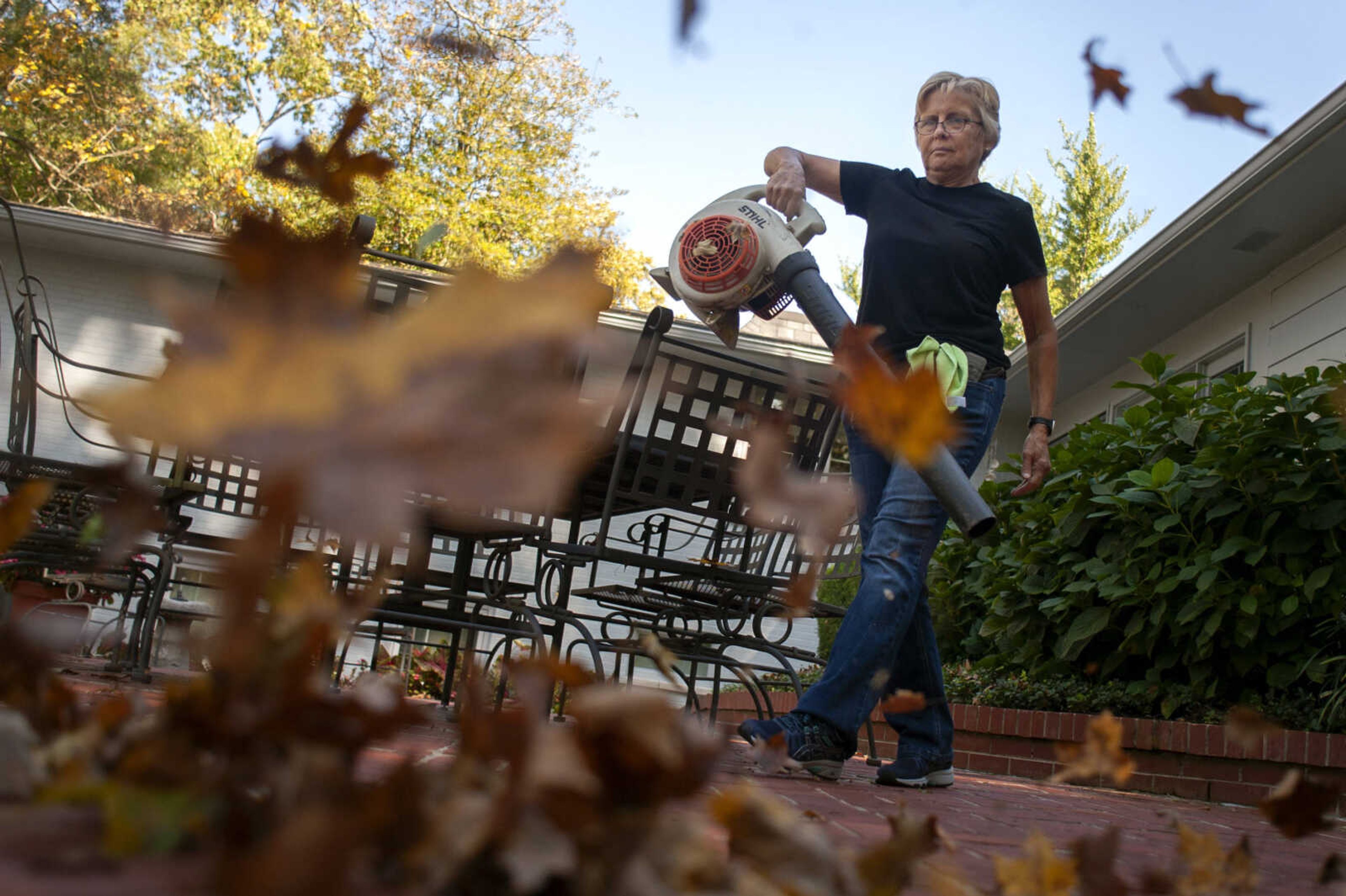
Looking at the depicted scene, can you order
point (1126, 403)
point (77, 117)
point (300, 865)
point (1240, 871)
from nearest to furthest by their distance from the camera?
point (300, 865) → point (1240, 871) → point (1126, 403) → point (77, 117)

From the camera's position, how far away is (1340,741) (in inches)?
146

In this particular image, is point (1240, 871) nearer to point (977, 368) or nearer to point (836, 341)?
point (836, 341)

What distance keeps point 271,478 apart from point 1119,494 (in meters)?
4.54

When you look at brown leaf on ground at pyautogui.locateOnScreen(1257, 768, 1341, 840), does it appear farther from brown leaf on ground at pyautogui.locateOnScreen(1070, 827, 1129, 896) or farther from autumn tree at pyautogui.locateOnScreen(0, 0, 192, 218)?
autumn tree at pyautogui.locateOnScreen(0, 0, 192, 218)

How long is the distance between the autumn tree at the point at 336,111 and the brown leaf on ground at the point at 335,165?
53.3 feet

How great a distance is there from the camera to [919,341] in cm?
291

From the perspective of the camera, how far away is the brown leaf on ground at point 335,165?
1410 millimetres

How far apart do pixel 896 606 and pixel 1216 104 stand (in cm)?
134

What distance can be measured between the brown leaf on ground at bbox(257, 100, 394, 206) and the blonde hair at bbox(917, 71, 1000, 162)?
77.3 inches

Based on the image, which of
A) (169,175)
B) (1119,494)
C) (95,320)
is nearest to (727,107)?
(1119,494)

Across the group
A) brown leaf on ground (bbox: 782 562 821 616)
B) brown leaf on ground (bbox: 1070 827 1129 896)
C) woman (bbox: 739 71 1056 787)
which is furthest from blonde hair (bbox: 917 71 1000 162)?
brown leaf on ground (bbox: 1070 827 1129 896)

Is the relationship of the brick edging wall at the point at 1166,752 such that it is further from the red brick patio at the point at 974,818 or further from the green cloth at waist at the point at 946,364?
the green cloth at waist at the point at 946,364

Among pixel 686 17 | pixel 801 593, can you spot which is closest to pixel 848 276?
pixel 801 593

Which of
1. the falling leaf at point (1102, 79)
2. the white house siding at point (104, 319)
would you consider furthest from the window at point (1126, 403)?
the falling leaf at point (1102, 79)
